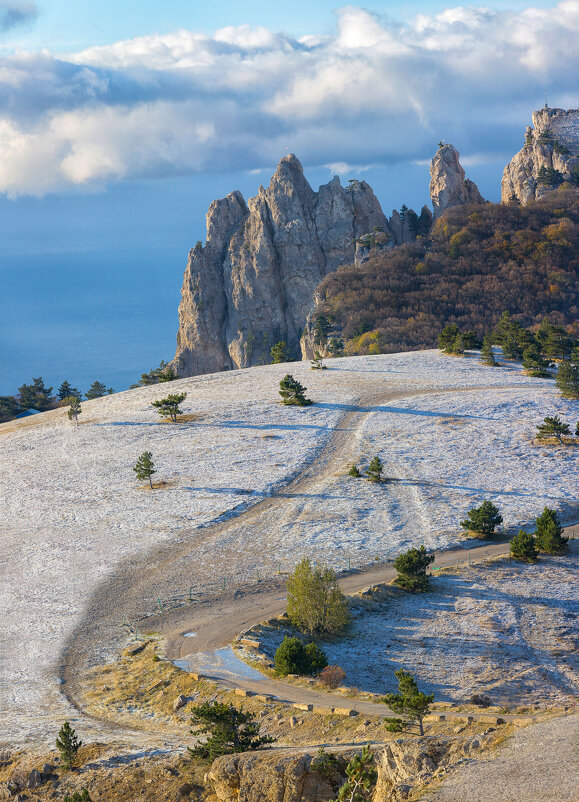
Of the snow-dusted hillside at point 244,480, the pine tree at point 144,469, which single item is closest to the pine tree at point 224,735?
the snow-dusted hillside at point 244,480

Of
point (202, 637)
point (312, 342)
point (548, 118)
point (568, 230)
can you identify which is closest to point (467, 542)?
point (202, 637)

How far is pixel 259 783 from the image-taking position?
59.8 ft

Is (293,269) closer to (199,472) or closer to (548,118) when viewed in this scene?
(548,118)

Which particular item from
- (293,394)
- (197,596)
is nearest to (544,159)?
(293,394)

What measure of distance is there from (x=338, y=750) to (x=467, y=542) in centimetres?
2348

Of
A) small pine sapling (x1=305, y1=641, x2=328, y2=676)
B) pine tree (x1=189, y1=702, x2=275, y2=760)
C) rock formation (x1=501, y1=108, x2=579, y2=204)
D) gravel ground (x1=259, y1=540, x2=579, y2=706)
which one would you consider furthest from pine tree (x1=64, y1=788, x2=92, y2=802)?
rock formation (x1=501, y1=108, x2=579, y2=204)

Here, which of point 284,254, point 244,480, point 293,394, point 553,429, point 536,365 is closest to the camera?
point 244,480

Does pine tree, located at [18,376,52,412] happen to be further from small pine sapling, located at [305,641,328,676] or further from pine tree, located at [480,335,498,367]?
small pine sapling, located at [305,641,328,676]

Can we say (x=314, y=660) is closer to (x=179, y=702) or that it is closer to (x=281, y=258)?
(x=179, y=702)

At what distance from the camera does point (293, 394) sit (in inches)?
2576

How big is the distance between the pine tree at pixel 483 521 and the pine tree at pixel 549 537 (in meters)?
2.58

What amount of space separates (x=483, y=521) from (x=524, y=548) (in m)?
3.52

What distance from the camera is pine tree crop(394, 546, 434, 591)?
113ft

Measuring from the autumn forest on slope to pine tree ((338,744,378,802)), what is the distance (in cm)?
8907
